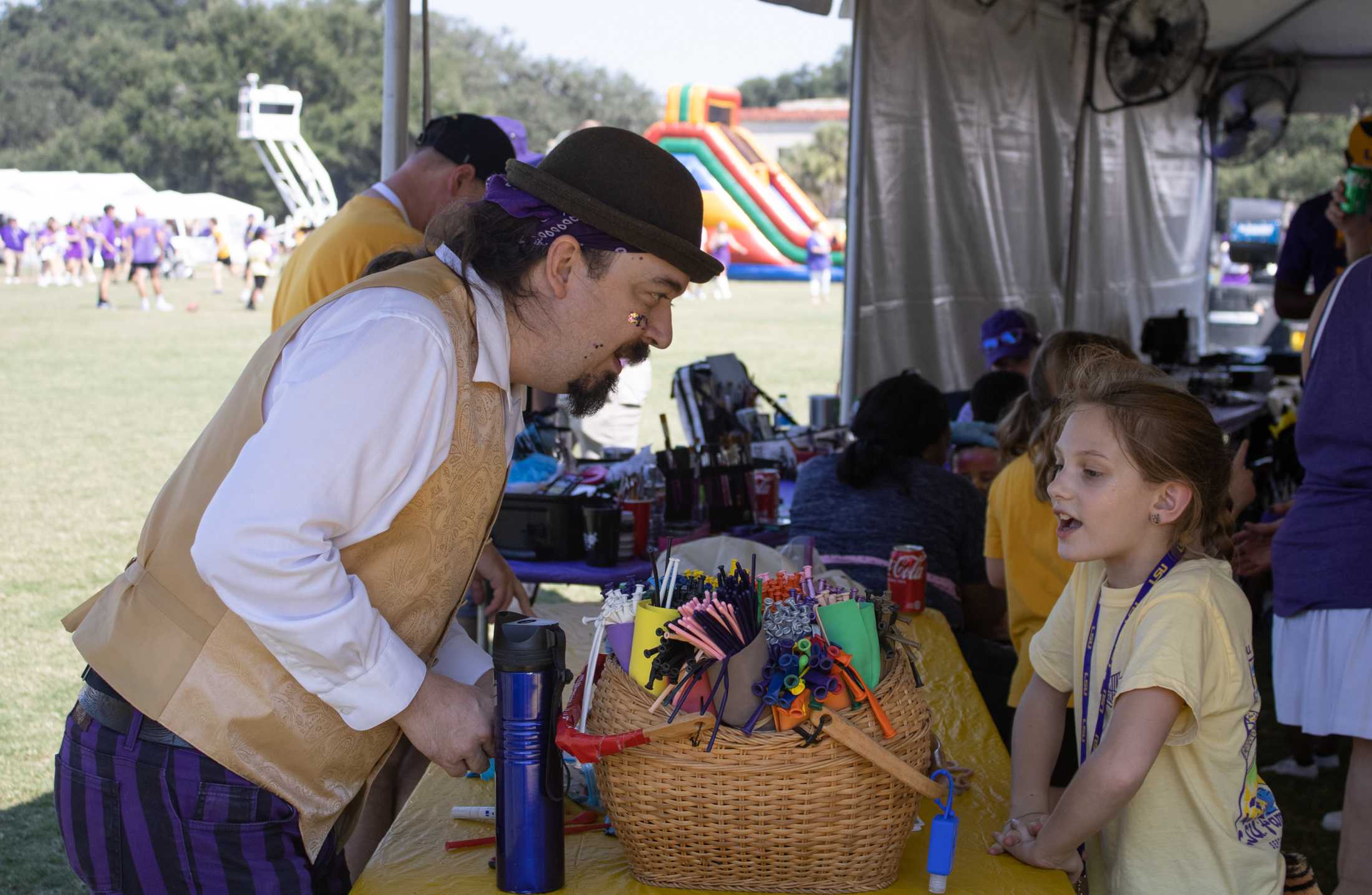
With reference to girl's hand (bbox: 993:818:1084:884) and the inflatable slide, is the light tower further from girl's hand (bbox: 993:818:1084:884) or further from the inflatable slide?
girl's hand (bbox: 993:818:1084:884)

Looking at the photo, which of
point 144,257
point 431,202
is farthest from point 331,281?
point 144,257

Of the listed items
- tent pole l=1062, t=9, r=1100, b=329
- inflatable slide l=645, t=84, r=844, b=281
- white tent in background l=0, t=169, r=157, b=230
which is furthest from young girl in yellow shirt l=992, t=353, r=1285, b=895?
white tent in background l=0, t=169, r=157, b=230

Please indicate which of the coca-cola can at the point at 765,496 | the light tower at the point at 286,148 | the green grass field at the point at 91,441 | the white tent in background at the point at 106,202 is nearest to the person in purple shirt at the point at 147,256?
the green grass field at the point at 91,441

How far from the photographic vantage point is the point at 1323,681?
2475mm

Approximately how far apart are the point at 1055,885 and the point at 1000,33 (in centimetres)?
632

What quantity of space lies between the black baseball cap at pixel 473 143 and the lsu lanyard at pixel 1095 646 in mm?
2096

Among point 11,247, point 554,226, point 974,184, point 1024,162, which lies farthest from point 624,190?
point 11,247

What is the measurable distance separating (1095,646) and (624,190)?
888mm

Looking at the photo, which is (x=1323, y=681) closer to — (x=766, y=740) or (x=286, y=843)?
(x=766, y=740)

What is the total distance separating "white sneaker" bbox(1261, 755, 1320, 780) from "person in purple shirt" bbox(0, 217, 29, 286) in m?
28.5

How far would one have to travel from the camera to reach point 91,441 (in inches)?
384

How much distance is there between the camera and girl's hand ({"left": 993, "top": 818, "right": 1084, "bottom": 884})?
1.49 metres

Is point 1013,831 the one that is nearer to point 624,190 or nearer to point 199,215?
point 624,190

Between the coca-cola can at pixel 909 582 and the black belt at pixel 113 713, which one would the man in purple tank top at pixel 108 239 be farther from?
the black belt at pixel 113 713
